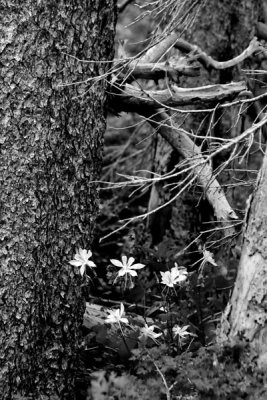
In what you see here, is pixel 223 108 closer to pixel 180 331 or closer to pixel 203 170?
pixel 203 170

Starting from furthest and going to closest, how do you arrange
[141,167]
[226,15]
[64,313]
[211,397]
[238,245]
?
1. [141,167]
2. [226,15]
3. [238,245]
4. [64,313]
5. [211,397]

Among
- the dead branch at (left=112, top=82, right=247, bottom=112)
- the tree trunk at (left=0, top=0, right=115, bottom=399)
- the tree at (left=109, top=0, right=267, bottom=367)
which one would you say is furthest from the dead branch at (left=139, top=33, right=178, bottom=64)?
the tree trunk at (left=0, top=0, right=115, bottom=399)

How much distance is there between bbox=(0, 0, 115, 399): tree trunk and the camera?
4203 millimetres

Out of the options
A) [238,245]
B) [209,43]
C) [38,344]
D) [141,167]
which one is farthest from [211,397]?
[141,167]

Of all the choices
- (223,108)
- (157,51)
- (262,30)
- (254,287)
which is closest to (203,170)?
(157,51)

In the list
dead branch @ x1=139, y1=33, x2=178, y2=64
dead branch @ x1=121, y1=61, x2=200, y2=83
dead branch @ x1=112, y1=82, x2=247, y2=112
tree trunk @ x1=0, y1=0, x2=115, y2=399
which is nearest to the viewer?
tree trunk @ x1=0, y1=0, x2=115, y2=399

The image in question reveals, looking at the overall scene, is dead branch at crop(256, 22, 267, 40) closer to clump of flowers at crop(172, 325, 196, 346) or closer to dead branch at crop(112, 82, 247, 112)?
dead branch at crop(112, 82, 247, 112)

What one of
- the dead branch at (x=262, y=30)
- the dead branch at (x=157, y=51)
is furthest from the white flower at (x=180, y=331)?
the dead branch at (x=262, y=30)

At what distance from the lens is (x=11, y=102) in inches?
165

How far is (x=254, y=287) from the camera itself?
3.71m

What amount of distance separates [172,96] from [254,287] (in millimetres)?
1732

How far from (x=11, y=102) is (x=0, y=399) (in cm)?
162

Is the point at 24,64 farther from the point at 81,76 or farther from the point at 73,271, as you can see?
the point at 73,271

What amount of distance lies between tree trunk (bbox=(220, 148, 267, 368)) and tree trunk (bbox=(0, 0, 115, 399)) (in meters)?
1.09
